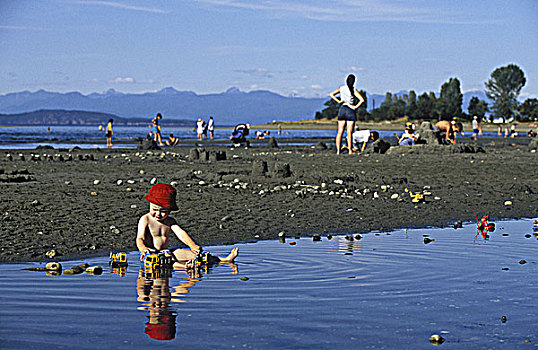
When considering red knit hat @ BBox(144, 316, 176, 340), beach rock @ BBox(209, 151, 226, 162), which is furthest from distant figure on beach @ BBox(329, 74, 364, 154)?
red knit hat @ BBox(144, 316, 176, 340)

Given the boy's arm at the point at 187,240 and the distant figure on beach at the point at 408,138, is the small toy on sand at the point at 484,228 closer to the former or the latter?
the boy's arm at the point at 187,240

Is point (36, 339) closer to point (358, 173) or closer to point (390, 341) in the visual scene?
point (390, 341)

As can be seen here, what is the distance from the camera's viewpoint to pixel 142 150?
34.4 metres

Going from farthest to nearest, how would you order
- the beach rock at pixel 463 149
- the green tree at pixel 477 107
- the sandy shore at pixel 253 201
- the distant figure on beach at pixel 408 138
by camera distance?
the green tree at pixel 477 107 < the distant figure on beach at pixel 408 138 < the beach rock at pixel 463 149 < the sandy shore at pixel 253 201

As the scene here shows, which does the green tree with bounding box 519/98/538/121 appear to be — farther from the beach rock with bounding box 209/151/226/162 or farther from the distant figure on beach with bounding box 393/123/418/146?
the beach rock with bounding box 209/151/226/162

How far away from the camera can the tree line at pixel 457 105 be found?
14406 cm

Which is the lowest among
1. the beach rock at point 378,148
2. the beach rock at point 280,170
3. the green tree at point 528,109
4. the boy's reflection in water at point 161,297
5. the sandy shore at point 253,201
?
the boy's reflection in water at point 161,297

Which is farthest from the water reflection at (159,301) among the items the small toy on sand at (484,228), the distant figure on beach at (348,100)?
the distant figure on beach at (348,100)

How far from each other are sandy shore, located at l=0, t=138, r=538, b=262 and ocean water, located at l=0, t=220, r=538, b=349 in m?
1.29

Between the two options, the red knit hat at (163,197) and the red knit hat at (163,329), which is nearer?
the red knit hat at (163,329)

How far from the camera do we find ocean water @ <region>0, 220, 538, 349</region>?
5453 mm

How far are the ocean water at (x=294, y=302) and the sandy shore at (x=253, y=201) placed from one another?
4.24ft

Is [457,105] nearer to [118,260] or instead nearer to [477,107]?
[477,107]

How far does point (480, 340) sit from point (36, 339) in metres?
3.11
